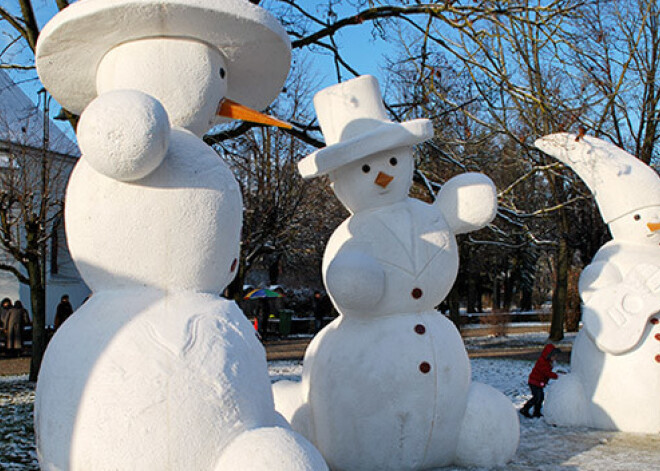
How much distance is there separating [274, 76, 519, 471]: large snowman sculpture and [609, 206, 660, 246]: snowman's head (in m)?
2.35

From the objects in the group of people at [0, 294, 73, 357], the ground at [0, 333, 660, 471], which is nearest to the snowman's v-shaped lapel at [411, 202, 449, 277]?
the ground at [0, 333, 660, 471]

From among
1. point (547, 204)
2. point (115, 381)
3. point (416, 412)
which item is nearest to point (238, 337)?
point (115, 381)

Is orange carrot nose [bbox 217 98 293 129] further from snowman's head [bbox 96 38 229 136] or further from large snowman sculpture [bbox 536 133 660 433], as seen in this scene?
large snowman sculpture [bbox 536 133 660 433]

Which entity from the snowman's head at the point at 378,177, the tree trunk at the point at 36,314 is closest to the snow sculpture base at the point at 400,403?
the snowman's head at the point at 378,177

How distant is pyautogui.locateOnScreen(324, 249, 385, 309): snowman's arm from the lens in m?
4.78

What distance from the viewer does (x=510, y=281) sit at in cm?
3192

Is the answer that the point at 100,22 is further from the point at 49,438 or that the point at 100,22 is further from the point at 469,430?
the point at 469,430

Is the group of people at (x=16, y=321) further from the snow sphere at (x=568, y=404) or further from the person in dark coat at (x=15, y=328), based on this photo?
the snow sphere at (x=568, y=404)

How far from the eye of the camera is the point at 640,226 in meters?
6.83

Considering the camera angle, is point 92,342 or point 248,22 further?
point 248,22

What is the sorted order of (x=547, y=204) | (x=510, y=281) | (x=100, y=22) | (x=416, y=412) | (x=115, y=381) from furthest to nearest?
1. (x=510, y=281)
2. (x=547, y=204)
3. (x=416, y=412)
4. (x=100, y=22)
5. (x=115, y=381)

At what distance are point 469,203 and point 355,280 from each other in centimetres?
117

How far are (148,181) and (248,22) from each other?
991 mm

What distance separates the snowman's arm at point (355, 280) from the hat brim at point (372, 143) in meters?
0.70
